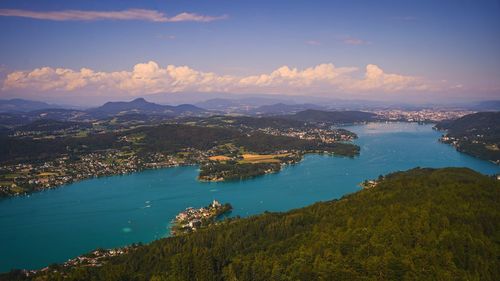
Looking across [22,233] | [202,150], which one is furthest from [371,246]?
[202,150]

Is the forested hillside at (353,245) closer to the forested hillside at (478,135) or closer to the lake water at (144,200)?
the lake water at (144,200)

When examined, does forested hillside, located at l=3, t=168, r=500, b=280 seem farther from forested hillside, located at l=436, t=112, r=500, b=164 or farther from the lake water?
forested hillside, located at l=436, t=112, r=500, b=164

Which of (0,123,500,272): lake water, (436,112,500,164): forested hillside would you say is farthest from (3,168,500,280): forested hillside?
(436,112,500,164): forested hillside

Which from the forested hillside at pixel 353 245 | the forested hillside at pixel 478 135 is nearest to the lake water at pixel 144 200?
the forested hillside at pixel 478 135

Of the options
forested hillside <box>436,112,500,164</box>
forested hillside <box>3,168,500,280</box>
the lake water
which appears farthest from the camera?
forested hillside <box>436,112,500,164</box>

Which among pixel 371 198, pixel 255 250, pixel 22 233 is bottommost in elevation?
pixel 22 233

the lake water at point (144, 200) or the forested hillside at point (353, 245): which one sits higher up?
the forested hillside at point (353, 245)

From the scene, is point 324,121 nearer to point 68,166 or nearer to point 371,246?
point 68,166
